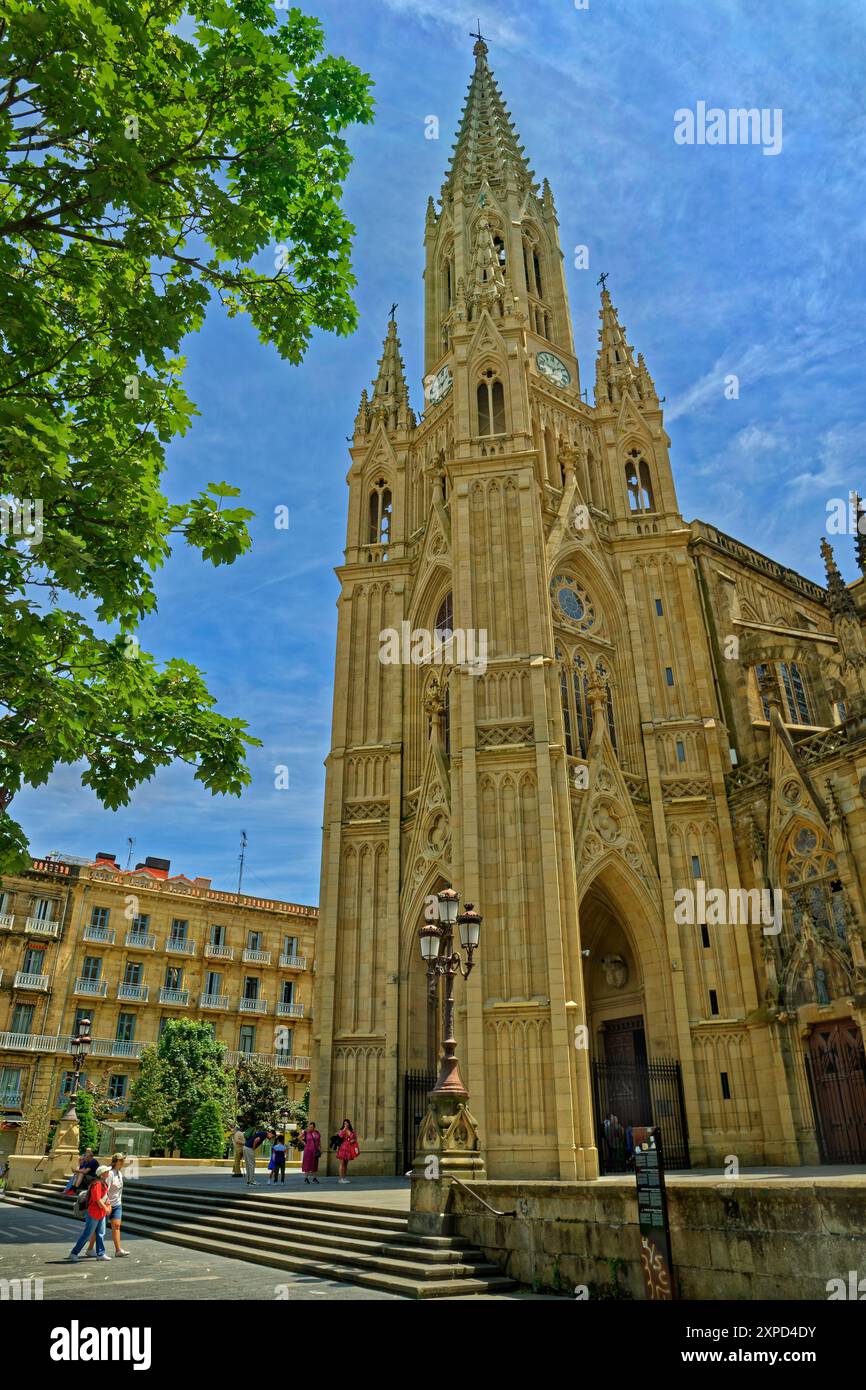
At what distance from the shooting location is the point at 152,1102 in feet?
117

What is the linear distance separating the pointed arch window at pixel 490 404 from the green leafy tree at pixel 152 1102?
2794 cm

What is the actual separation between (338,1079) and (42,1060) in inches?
822

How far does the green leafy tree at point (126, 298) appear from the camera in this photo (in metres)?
6.83

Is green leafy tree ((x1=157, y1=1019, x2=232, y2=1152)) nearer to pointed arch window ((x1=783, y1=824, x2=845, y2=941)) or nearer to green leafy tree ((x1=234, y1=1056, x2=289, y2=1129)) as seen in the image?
green leafy tree ((x1=234, y1=1056, x2=289, y2=1129))

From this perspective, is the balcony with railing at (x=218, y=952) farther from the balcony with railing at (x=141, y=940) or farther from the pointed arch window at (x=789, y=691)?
the pointed arch window at (x=789, y=691)

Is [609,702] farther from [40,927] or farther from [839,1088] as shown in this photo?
[40,927]

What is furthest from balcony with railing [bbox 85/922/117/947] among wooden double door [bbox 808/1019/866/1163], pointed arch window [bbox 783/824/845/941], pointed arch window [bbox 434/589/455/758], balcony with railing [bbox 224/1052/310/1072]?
wooden double door [bbox 808/1019/866/1163]

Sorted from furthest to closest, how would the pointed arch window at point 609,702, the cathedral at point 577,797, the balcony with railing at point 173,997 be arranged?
the balcony with railing at point 173,997 → the pointed arch window at point 609,702 → the cathedral at point 577,797

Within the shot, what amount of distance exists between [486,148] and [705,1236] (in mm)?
43813

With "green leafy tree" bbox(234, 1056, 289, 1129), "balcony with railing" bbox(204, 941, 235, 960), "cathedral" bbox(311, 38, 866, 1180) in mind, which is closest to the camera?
"cathedral" bbox(311, 38, 866, 1180)

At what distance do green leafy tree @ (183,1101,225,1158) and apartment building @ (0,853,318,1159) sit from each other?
6050 mm

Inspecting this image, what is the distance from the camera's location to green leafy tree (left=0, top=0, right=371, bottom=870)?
6.83m

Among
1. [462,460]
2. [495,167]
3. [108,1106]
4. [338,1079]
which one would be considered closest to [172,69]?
[462,460]

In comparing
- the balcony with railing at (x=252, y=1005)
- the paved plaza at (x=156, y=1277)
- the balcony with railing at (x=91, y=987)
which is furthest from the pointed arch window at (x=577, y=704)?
the balcony with railing at (x=252, y=1005)
